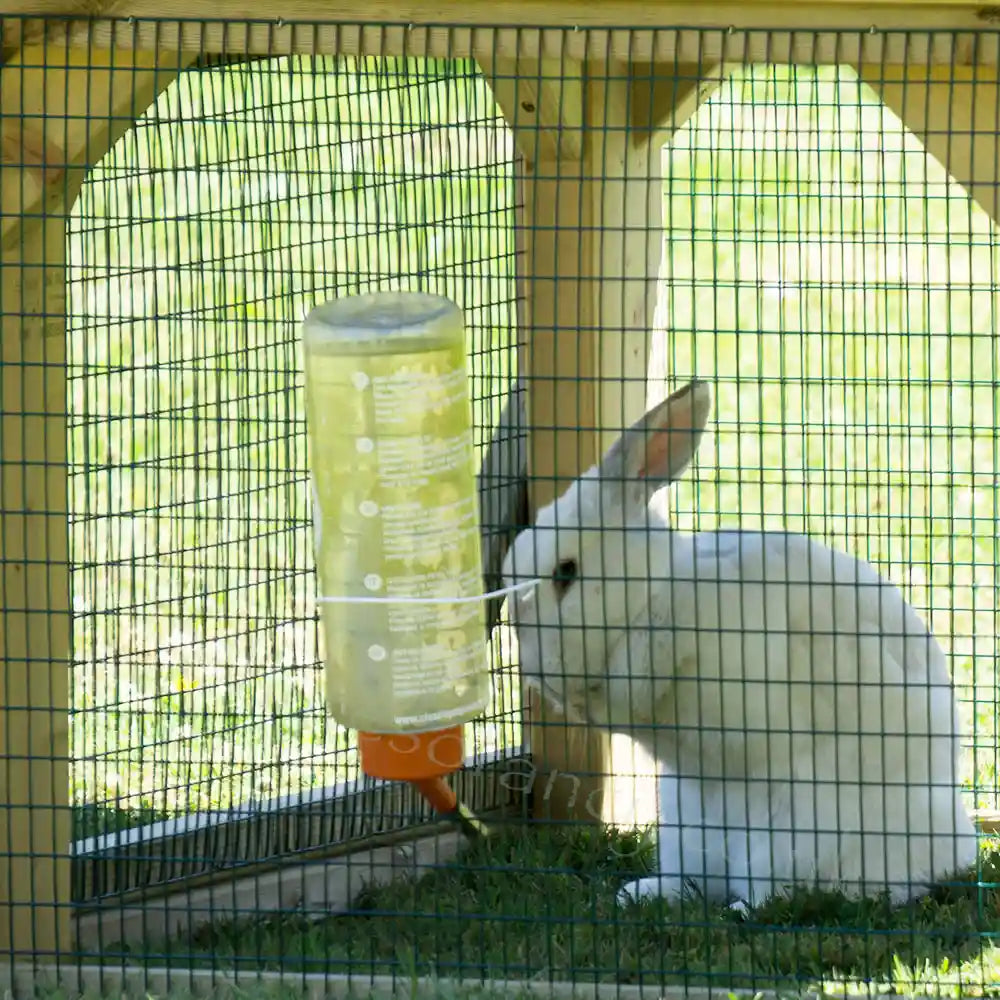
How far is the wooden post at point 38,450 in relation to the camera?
358 centimetres

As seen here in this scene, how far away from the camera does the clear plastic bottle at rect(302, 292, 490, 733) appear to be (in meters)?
3.15

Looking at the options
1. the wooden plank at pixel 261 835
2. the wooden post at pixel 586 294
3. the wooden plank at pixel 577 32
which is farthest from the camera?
the wooden post at pixel 586 294

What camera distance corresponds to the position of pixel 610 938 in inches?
153

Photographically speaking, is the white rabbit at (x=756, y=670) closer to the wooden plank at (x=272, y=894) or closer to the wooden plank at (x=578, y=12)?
the wooden plank at (x=272, y=894)

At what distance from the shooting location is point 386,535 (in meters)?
3.18

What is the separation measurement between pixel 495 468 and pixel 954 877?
1541 mm

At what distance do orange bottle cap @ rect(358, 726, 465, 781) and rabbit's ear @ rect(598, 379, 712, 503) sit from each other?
2.66 ft

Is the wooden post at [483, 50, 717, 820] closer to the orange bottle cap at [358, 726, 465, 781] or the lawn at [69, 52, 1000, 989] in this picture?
the lawn at [69, 52, 1000, 989]

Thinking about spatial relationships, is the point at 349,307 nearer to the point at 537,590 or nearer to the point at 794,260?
the point at 537,590

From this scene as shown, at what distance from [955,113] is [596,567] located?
48.6 inches

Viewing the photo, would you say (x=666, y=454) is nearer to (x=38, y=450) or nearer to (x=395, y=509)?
(x=395, y=509)

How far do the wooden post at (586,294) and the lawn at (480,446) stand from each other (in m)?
0.13

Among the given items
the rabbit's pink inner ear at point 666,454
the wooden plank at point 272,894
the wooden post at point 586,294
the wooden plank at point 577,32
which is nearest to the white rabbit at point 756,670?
the rabbit's pink inner ear at point 666,454

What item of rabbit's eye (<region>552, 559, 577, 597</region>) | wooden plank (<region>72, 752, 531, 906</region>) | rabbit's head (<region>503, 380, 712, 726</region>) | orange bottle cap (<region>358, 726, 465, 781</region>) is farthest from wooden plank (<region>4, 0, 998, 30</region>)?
wooden plank (<region>72, 752, 531, 906</region>)
